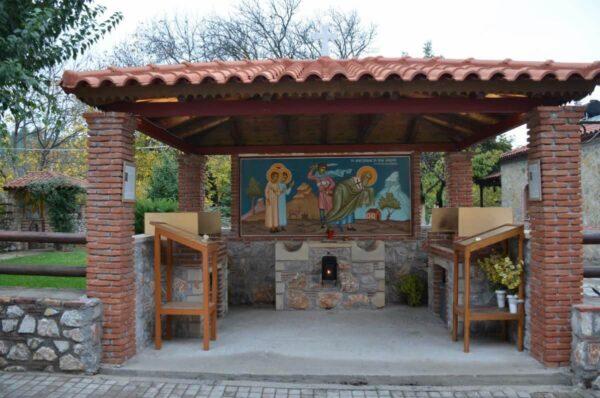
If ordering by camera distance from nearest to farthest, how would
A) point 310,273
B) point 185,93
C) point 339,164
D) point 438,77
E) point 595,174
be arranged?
point 438,77 < point 185,93 < point 310,273 < point 339,164 < point 595,174

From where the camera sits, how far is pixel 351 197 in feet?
31.7

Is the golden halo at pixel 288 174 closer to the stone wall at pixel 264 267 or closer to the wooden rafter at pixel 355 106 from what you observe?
the stone wall at pixel 264 267

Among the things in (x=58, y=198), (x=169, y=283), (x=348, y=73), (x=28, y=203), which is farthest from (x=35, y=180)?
(x=348, y=73)

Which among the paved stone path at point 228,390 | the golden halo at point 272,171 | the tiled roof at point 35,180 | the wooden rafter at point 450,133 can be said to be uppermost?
the wooden rafter at point 450,133

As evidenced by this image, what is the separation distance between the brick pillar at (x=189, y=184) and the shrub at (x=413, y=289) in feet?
14.6

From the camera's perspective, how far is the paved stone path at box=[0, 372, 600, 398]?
479 centimetres

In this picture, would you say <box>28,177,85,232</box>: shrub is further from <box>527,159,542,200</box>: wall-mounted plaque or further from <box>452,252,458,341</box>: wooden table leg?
<box>527,159,542,200</box>: wall-mounted plaque

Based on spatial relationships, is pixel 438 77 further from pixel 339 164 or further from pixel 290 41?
pixel 290 41

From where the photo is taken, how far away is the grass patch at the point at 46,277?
34.4ft

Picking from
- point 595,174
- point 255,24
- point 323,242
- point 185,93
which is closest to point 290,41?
point 255,24

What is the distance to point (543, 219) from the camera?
527 cm

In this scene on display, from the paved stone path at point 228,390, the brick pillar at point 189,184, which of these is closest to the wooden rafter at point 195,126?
the brick pillar at point 189,184

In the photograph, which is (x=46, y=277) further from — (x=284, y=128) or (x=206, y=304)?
(x=206, y=304)

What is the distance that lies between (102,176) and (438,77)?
384 cm
